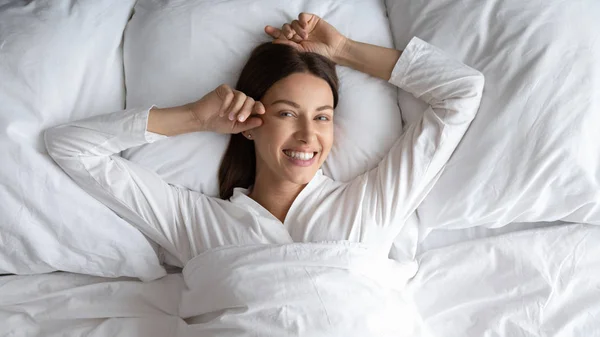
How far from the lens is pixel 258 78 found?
1283 mm

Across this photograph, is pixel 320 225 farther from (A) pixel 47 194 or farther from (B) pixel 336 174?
(A) pixel 47 194

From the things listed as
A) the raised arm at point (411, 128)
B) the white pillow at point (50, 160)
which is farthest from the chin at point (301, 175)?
the white pillow at point (50, 160)

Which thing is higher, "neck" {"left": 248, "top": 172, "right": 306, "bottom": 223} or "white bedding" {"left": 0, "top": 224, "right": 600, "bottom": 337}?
"neck" {"left": 248, "top": 172, "right": 306, "bottom": 223}

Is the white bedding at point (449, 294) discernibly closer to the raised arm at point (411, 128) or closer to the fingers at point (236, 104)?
the raised arm at point (411, 128)

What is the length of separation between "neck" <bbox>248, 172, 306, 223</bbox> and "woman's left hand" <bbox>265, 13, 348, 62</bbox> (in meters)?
0.32

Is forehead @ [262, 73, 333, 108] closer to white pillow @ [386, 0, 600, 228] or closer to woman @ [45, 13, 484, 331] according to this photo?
woman @ [45, 13, 484, 331]

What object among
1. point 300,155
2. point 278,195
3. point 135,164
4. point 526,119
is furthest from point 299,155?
point 526,119

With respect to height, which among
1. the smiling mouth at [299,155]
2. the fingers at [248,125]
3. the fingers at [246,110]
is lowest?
the smiling mouth at [299,155]

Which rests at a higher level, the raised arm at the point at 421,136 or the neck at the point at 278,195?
the raised arm at the point at 421,136

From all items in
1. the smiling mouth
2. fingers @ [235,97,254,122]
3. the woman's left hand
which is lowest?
the smiling mouth

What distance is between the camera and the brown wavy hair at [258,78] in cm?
127

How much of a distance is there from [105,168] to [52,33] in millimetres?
356

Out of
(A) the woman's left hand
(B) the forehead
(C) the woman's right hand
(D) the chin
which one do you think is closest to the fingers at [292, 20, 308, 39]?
(A) the woman's left hand

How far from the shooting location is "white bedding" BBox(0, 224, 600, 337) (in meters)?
1.23
